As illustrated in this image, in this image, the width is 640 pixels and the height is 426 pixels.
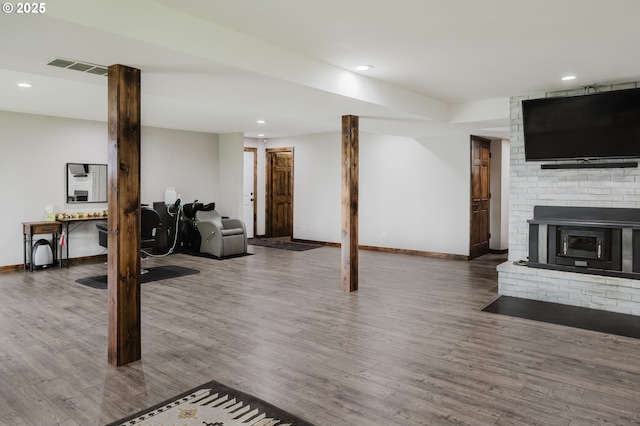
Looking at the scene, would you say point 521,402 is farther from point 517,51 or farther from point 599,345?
point 517,51

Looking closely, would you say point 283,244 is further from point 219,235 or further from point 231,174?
point 219,235

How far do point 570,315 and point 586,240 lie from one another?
3.24ft

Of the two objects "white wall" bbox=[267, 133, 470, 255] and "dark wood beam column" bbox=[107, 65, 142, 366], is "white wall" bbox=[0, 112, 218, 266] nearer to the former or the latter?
"white wall" bbox=[267, 133, 470, 255]

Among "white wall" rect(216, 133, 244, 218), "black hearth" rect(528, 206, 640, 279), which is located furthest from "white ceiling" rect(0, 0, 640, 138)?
"white wall" rect(216, 133, 244, 218)

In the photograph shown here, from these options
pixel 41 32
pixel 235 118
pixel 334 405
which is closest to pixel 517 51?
pixel 334 405

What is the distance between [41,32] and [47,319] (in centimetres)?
296

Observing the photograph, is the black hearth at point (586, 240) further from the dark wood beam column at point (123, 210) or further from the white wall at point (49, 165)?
the white wall at point (49, 165)

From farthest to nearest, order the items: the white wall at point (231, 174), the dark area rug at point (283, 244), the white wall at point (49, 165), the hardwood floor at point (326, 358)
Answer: the white wall at point (231, 174)
the dark area rug at point (283, 244)
the white wall at point (49, 165)
the hardwood floor at point (326, 358)

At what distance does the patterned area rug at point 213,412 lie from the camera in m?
2.47

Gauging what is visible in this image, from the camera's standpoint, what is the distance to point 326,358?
3398 mm

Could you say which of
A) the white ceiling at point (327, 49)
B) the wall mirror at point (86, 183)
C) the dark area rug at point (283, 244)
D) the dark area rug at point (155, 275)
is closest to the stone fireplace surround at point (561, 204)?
the white ceiling at point (327, 49)

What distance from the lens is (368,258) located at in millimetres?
8148

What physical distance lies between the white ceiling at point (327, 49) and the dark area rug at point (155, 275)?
2.45 m
